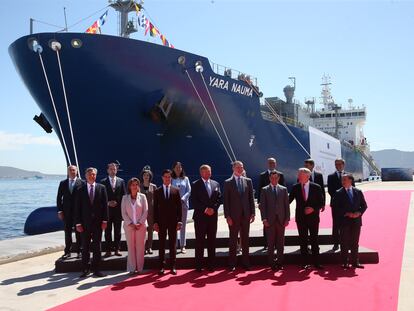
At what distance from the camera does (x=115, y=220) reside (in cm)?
582

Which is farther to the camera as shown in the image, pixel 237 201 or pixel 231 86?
pixel 231 86

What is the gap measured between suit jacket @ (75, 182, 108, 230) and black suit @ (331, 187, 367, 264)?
3.11 metres

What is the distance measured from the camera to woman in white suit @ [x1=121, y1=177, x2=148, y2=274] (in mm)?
5129

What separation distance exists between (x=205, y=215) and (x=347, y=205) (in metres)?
1.89

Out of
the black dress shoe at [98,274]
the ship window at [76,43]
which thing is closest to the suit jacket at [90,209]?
the black dress shoe at [98,274]

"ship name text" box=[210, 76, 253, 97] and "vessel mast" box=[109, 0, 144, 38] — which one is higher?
"vessel mast" box=[109, 0, 144, 38]

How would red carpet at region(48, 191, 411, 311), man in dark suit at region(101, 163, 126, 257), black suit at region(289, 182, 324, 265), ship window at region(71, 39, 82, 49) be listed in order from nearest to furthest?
red carpet at region(48, 191, 411, 311) → black suit at region(289, 182, 324, 265) → man in dark suit at region(101, 163, 126, 257) → ship window at region(71, 39, 82, 49)

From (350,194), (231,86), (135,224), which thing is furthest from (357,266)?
(231,86)

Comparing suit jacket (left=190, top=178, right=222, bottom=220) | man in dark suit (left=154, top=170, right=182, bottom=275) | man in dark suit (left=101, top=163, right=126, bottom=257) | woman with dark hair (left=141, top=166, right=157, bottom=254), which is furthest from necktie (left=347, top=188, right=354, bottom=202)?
man in dark suit (left=101, top=163, right=126, bottom=257)

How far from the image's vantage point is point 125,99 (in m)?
11.9

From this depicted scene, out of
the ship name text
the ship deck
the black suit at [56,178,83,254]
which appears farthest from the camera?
the ship name text

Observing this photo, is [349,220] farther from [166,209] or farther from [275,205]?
[166,209]

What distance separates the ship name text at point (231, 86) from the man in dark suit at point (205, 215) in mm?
8963

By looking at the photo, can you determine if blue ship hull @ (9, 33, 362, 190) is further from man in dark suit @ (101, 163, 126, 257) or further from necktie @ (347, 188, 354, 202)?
necktie @ (347, 188, 354, 202)
